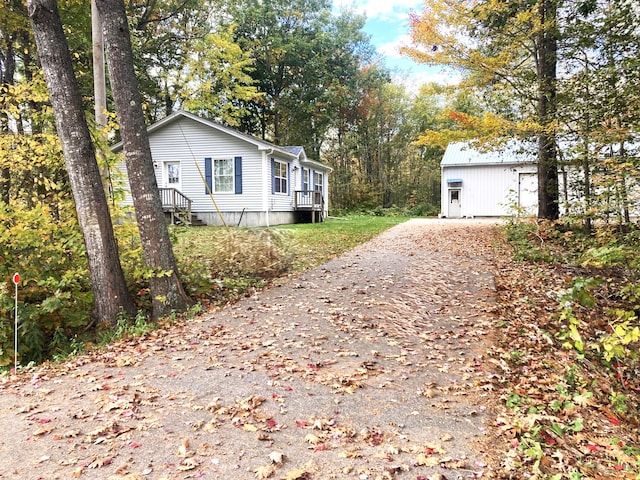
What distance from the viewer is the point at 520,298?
18.5 ft

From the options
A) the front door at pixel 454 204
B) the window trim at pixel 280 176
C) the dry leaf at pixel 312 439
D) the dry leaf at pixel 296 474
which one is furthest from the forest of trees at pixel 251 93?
the front door at pixel 454 204

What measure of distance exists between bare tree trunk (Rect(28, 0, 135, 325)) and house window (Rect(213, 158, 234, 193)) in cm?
1111

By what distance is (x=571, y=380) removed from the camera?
339 centimetres

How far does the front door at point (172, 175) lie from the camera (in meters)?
16.5

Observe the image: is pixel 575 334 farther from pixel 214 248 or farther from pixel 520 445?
pixel 214 248

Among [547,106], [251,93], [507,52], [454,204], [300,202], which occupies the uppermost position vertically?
[251,93]

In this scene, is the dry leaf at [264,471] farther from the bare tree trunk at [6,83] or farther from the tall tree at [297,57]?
the tall tree at [297,57]

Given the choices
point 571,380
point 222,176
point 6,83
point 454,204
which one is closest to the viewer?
point 571,380

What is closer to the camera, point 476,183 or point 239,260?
point 239,260

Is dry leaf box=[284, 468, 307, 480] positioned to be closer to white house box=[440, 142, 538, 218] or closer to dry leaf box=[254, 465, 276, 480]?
dry leaf box=[254, 465, 276, 480]

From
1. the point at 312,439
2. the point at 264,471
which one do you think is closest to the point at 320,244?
the point at 312,439

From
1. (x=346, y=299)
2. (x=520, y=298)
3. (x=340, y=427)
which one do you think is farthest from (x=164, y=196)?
(x=340, y=427)

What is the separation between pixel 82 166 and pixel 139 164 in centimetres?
66

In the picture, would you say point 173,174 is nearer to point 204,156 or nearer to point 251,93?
point 204,156
